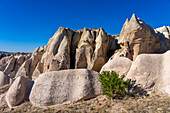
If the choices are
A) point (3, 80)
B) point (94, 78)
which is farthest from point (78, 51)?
point (94, 78)

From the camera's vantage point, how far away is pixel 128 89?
5.70m

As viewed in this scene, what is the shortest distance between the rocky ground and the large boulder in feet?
0.98

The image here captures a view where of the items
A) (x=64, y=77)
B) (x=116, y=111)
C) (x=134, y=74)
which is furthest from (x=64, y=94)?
(x=134, y=74)

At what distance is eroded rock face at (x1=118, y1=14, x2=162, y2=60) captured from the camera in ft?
34.5

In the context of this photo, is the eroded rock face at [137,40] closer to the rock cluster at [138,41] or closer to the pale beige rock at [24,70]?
the rock cluster at [138,41]

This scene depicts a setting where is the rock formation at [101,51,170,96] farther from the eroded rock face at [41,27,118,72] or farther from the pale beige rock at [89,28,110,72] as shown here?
the eroded rock face at [41,27,118,72]

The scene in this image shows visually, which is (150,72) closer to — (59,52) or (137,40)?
(137,40)

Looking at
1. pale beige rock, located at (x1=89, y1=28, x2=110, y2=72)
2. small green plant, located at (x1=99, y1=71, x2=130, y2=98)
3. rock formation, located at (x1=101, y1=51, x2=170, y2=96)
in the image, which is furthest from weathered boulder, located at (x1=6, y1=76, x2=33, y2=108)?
pale beige rock, located at (x1=89, y1=28, x2=110, y2=72)

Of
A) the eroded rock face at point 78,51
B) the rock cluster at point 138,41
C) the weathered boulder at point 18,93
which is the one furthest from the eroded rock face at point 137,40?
the weathered boulder at point 18,93

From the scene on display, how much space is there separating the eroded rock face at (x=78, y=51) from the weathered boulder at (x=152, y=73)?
7354 mm

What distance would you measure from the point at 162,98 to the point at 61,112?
176 inches

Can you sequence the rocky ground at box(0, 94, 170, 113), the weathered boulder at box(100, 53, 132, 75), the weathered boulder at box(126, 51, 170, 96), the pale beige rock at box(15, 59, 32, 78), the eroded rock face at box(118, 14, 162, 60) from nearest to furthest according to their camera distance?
the rocky ground at box(0, 94, 170, 113) → the weathered boulder at box(126, 51, 170, 96) → the weathered boulder at box(100, 53, 132, 75) → the eroded rock face at box(118, 14, 162, 60) → the pale beige rock at box(15, 59, 32, 78)

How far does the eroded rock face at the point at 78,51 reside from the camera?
1359cm

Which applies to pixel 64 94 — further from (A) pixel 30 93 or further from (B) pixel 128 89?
(B) pixel 128 89
